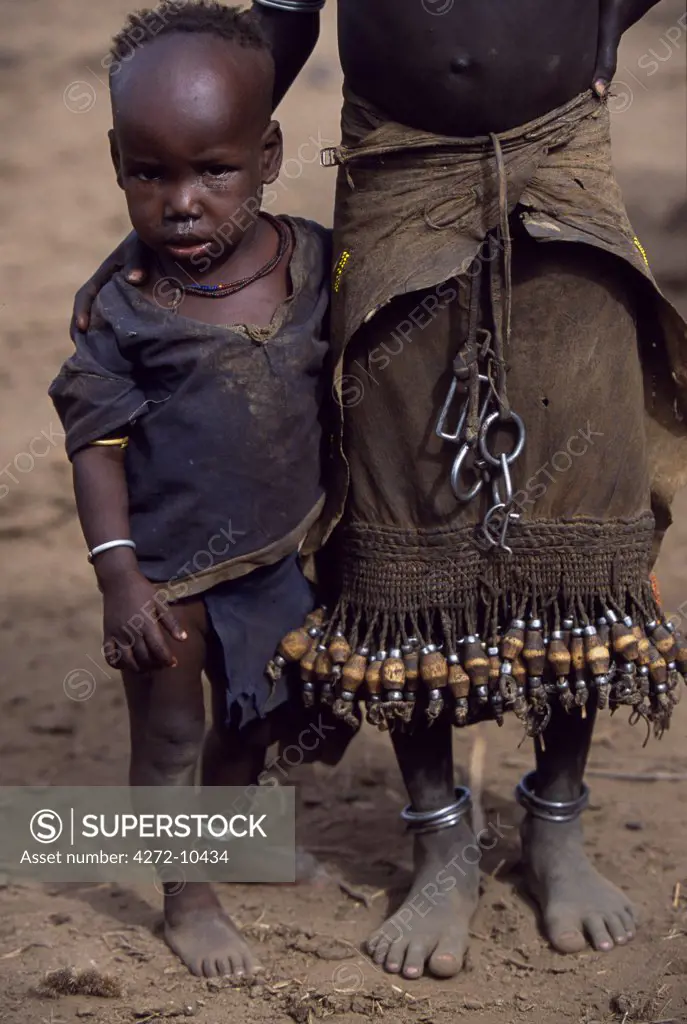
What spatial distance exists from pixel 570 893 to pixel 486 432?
0.96 m

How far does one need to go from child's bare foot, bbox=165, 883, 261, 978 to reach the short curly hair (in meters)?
1.52

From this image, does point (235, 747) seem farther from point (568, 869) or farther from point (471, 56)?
point (471, 56)

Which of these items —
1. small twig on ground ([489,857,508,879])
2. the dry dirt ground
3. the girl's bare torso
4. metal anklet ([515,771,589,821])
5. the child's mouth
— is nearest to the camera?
the girl's bare torso

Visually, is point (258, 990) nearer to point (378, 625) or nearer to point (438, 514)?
point (378, 625)

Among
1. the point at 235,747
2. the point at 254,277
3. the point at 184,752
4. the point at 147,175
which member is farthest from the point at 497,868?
the point at 147,175

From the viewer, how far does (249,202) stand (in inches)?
91.4

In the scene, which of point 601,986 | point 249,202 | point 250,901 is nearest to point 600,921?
point 601,986

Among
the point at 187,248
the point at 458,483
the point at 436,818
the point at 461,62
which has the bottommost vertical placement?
the point at 436,818

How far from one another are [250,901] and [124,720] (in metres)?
0.93

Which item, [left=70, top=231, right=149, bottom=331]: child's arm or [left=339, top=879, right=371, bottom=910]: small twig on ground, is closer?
[left=70, top=231, right=149, bottom=331]: child's arm

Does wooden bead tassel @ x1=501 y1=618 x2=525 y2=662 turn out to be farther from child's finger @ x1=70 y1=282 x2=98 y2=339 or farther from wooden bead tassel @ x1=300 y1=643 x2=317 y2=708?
child's finger @ x1=70 y1=282 x2=98 y2=339

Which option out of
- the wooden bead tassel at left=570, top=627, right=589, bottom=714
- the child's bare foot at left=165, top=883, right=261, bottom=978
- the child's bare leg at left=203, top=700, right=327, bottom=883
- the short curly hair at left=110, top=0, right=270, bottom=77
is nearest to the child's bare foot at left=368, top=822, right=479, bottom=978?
the child's bare foot at left=165, top=883, right=261, bottom=978

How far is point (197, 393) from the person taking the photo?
7.66 feet

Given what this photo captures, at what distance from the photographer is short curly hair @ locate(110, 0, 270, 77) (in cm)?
227
